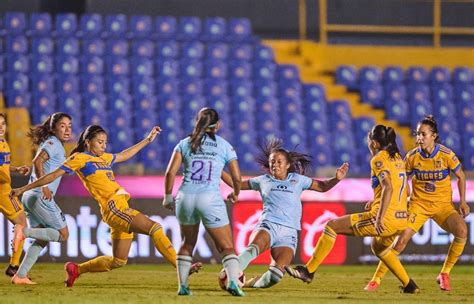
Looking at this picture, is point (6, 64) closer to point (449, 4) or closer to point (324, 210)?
point (324, 210)

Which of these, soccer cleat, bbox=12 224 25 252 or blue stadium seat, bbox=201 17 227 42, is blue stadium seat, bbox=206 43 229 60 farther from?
soccer cleat, bbox=12 224 25 252

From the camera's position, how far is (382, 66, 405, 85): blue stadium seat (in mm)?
24734

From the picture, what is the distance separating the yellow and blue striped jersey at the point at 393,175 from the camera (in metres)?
12.4

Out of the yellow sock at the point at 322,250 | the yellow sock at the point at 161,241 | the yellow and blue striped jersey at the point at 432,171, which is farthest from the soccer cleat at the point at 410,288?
the yellow sock at the point at 161,241

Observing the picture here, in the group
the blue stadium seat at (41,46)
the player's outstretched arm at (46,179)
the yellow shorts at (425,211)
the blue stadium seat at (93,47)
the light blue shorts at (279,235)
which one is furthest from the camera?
the blue stadium seat at (93,47)

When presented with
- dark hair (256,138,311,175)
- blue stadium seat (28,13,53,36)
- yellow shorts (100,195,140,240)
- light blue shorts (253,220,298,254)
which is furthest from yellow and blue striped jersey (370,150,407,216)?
blue stadium seat (28,13,53,36)

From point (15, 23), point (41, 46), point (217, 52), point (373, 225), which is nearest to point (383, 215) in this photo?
point (373, 225)

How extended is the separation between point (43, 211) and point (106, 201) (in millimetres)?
1496

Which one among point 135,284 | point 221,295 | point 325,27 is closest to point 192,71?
point 325,27

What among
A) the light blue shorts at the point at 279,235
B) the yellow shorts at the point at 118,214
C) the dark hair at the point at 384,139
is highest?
the dark hair at the point at 384,139

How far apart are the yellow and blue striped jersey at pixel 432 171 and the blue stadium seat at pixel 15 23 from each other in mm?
11271

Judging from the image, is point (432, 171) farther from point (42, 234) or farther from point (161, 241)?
point (42, 234)

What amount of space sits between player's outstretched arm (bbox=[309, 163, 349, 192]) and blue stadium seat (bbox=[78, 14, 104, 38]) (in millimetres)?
11124

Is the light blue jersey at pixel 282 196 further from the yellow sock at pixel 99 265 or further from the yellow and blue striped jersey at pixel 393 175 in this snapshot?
the yellow sock at pixel 99 265
